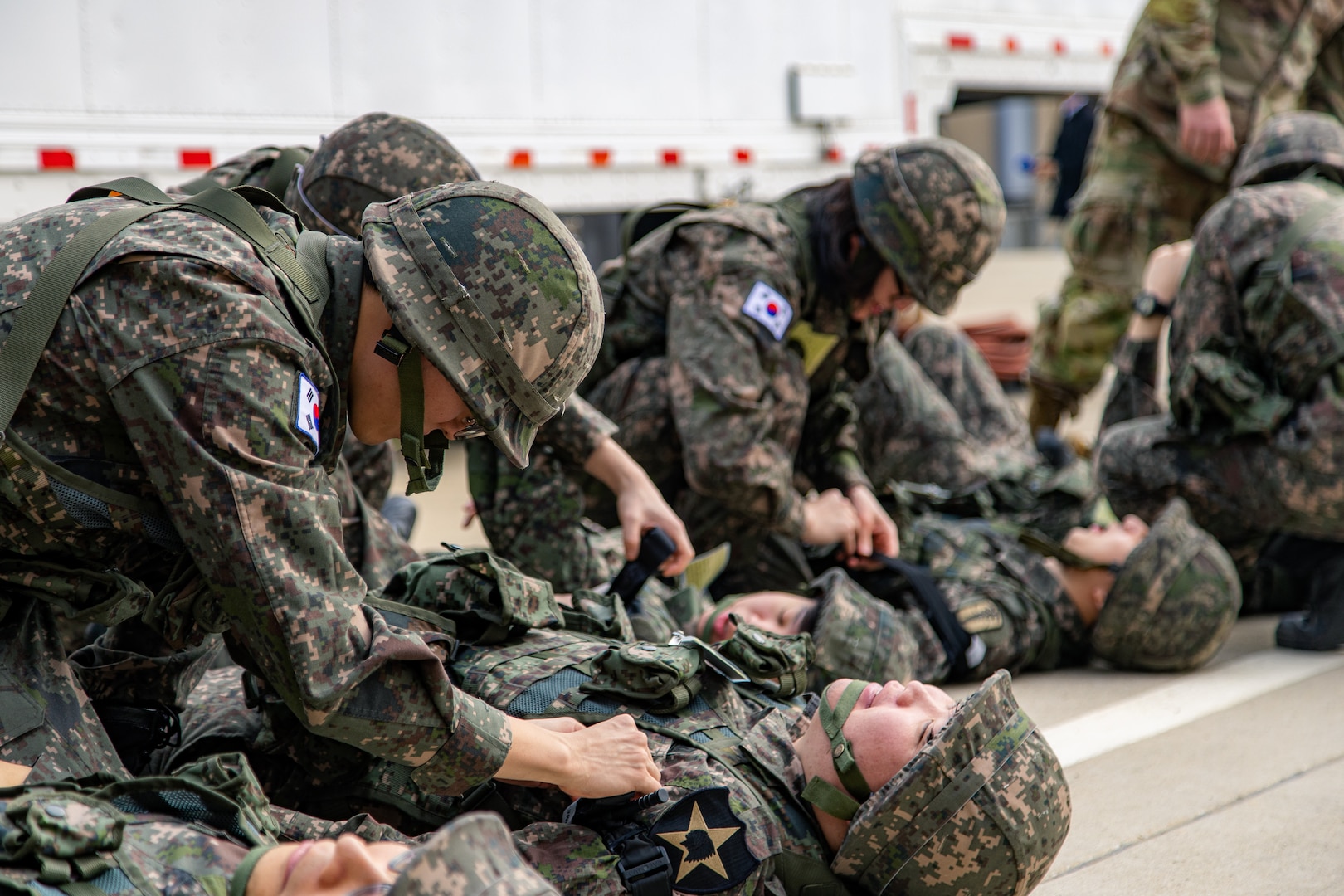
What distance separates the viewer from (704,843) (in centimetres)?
211

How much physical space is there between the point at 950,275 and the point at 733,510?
0.97 meters

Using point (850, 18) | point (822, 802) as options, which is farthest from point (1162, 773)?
point (850, 18)

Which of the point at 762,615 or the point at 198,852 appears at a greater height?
the point at 198,852

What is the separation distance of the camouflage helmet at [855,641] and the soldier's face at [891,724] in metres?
0.71

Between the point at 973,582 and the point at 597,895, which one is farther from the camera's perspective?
the point at 973,582

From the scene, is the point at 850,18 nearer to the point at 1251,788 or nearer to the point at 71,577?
the point at 1251,788

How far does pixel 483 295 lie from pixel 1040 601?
241 centimetres

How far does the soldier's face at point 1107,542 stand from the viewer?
3.77 metres

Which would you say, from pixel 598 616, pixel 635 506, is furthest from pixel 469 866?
pixel 635 506

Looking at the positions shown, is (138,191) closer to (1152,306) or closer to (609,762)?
(609,762)

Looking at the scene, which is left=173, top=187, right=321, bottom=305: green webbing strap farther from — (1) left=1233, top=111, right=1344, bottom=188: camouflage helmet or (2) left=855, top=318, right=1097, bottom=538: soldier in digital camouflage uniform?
(1) left=1233, top=111, right=1344, bottom=188: camouflage helmet

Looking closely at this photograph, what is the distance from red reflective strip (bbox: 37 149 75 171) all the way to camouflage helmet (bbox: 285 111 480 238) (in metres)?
1.95

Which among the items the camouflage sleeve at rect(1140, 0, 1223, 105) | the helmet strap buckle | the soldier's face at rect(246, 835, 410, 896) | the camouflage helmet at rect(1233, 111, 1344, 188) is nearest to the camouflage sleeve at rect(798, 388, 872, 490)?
the camouflage helmet at rect(1233, 111, 1344, 188)

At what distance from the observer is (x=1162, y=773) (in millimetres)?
3098
